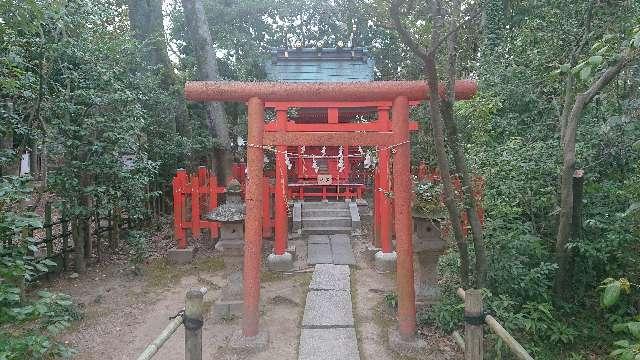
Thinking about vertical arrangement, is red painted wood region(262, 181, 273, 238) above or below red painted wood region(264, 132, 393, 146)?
below

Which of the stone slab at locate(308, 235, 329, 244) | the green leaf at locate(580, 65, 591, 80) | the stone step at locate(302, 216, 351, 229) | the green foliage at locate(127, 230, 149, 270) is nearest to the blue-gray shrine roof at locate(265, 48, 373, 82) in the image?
the stone step at locate(302, 216, 351, 229)

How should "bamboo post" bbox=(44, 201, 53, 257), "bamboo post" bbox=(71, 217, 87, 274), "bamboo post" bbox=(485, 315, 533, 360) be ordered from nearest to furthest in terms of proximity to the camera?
"bamboo post" bbox=(485, 315, 533, 360), "bamboo post" bbox=(44, 201, 53, 257), "bamboo post" bbox=(71, 217, 87, 274)

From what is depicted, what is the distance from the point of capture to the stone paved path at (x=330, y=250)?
839 centimetres

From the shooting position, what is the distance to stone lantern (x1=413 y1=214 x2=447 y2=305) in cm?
558

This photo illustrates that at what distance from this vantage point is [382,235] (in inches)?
325

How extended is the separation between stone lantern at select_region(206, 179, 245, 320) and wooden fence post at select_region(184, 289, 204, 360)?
101 inches

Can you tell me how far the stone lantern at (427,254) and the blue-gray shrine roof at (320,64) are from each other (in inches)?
310

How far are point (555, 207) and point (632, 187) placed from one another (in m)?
1.04

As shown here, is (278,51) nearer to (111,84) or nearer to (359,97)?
(111,84)

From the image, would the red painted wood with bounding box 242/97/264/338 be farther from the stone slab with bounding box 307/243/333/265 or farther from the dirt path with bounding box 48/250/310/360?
the stone slab with bounding box 307/243/333/265

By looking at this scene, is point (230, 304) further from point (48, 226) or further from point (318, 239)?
point (318, 239)

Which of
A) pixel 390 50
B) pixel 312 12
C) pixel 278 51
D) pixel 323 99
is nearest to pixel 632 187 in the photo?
pixel 323 99

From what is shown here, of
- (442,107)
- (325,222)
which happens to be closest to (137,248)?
(325,222)

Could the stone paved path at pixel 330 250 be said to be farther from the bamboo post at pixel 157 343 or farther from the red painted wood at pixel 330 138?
the bamboo post at pixel 157 343
